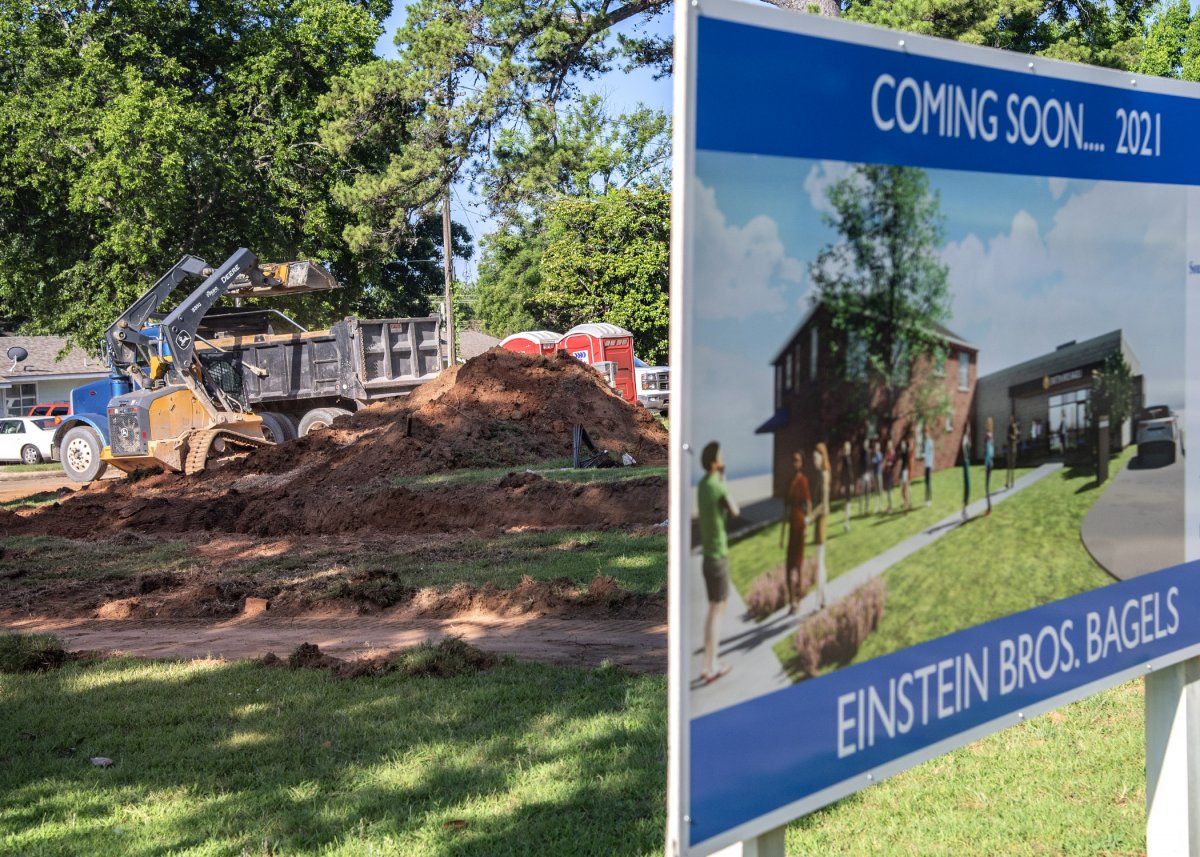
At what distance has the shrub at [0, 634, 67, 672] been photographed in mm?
8609

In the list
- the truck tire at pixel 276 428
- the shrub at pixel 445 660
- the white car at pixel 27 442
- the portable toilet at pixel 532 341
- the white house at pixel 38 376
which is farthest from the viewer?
the white house at pixel 38 376

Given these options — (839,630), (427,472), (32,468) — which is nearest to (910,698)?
(839,630)

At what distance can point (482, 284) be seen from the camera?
3342 inches

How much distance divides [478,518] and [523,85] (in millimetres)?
8291

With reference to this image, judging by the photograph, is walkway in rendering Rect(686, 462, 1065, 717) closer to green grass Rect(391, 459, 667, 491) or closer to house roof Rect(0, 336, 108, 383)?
green grass Rect(391, 459, 667, 491)

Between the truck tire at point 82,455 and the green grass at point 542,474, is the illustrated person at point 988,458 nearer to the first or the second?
the green grass at point 542,474

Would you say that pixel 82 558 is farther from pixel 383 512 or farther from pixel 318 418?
pixel 318 418

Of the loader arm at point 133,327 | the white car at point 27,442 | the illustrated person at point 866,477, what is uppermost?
the loader arm at point 133,327

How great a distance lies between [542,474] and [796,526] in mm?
15921

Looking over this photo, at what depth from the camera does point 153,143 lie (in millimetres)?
31391

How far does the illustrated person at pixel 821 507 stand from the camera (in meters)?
2.30

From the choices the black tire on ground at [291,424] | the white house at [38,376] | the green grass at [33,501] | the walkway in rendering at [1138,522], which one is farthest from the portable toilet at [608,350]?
the walkway in rendering at [1138,522]

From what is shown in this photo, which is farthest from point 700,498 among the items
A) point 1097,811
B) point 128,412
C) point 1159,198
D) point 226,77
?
point 226,77

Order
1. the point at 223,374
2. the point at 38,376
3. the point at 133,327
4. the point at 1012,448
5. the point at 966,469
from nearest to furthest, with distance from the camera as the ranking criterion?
the point at 966,469, the point at 1012,448, the point at 133,327, the point at 223,374, the point at 38,376
